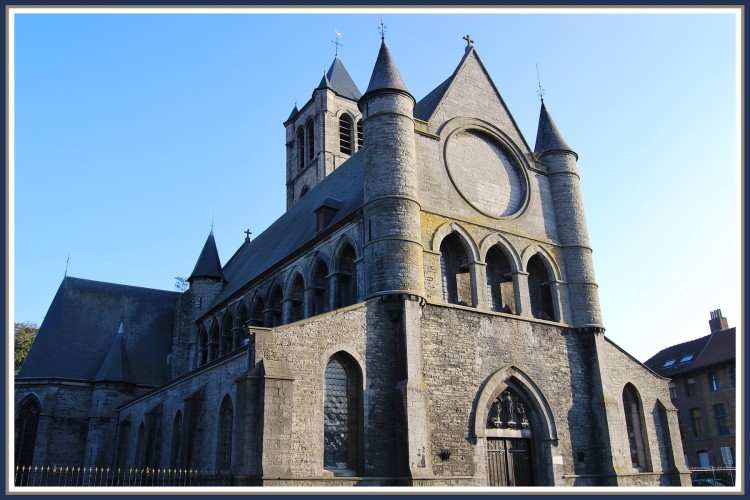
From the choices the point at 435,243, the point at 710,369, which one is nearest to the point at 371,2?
the point at 435,243

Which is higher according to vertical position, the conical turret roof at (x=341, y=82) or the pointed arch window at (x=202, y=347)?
the conical turret roof at (x=341, y=82)

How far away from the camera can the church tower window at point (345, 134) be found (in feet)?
133

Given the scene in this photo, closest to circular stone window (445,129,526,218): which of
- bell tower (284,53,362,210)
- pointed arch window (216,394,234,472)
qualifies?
pointed arch window (216,394,234,472)

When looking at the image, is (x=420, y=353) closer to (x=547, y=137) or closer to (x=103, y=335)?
(x=547, y=137)

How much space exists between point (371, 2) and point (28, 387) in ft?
83.0

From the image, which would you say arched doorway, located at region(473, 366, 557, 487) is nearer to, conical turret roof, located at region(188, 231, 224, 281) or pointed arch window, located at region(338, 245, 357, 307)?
pointed arch window, located at region(338, 245, 357, 307)

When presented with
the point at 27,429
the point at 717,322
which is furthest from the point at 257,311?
the point at 717,322

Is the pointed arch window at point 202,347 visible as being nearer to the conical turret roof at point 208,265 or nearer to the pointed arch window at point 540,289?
the conical turret roof at point 208,265

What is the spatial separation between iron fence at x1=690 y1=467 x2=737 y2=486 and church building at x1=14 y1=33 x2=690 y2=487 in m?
9.77

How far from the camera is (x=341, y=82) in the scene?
142 ft

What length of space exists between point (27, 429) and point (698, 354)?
1373 inches

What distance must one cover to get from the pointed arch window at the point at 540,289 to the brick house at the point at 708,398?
1833cm

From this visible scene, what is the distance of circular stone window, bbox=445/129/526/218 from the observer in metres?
20.7

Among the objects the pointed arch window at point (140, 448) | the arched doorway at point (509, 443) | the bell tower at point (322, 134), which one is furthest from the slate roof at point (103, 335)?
the arched doorway at point (509, 443)
